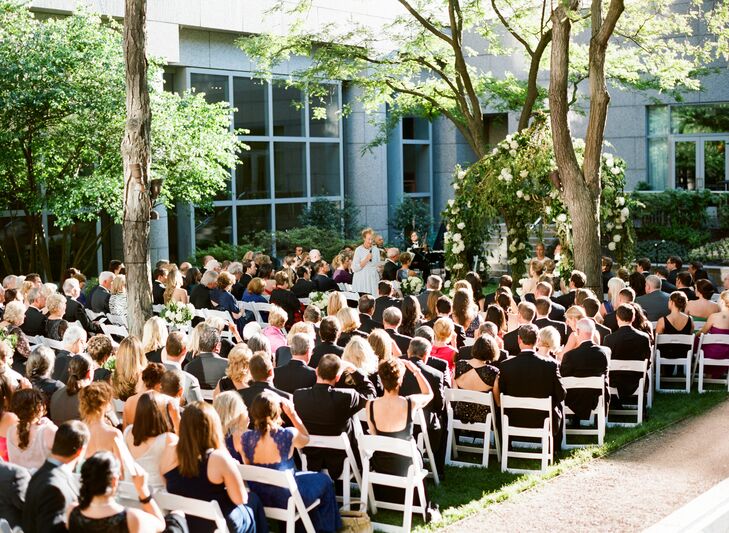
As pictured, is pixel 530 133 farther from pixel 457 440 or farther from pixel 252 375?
pixel 252 375

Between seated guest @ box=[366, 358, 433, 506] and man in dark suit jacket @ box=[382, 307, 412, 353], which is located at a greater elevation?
man in dark suit jacket @ box=[382, 307, 412, 353]

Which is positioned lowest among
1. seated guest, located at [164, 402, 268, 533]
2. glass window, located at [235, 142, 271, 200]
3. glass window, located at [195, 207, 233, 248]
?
seated guest, located at [164, 402, 268, 533]

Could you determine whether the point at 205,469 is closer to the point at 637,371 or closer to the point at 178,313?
the point at 637,371

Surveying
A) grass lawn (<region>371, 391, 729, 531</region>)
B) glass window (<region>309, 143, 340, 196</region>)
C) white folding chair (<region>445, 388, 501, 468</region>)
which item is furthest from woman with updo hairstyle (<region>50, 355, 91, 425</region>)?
glass window (<region>309, 143, 340, 196</region>)

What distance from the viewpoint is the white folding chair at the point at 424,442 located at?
858cm

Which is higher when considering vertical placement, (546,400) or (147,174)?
(147,174)

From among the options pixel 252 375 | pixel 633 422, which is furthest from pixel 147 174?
pixel 633 422

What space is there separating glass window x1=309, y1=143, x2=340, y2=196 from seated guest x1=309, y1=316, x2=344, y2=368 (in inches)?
711

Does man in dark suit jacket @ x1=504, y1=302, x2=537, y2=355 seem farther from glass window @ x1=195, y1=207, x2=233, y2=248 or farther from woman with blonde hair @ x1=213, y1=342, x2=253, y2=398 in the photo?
glass window @ x1=195, y1=207, x2=233, y2=248

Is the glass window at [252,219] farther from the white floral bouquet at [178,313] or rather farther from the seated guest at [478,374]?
the seated guest at [478,374]

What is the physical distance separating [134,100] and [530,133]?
806cm

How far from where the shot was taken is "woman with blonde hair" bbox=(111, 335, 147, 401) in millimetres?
8438

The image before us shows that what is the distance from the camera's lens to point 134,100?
10430 millimetres

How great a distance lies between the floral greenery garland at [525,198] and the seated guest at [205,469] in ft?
33.8
